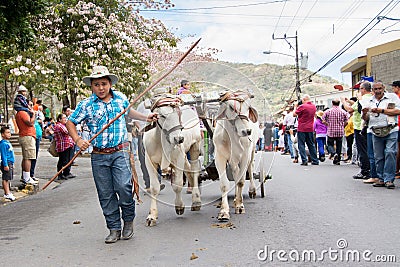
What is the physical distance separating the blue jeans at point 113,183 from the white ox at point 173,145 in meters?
0.84

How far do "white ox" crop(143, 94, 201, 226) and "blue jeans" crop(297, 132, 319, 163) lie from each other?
351 inches

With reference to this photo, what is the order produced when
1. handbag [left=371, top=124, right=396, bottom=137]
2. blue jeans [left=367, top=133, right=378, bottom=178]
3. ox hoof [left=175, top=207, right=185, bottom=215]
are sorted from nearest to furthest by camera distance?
ox hoof [left=175, top=207, right=185, bottom=215]
handbag [left=371, top=124, right=396, bottom=137]
blue jeans [left=367, top=133, right=378, bottom=178]

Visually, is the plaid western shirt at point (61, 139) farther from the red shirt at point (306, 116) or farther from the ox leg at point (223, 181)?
the red shirt at point (306, 116)

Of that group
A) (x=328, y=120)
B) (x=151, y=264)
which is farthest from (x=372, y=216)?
(x=328, y=120)

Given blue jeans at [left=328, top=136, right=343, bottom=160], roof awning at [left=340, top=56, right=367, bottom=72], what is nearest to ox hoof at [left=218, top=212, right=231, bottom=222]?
blue jeans at [left=328, top=136, right=343, bottom=160]

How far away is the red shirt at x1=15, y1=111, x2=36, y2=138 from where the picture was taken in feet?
38.7

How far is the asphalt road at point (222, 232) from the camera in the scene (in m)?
5.66

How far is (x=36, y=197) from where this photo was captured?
11.3m

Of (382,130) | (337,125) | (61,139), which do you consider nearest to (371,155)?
(382,130)

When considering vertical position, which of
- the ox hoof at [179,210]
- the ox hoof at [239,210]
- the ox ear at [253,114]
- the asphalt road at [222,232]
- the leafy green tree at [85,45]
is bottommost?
the asphalt road at [222,232]

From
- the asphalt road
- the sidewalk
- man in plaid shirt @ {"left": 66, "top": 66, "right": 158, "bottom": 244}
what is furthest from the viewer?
the sidewalk

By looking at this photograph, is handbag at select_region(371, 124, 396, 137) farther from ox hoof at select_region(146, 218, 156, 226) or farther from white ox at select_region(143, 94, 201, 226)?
ox hoof at select_region(146, 218, 156, 226)

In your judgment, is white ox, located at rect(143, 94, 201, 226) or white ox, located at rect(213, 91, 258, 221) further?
white ox, located at rect(213, 91, 258, 221)

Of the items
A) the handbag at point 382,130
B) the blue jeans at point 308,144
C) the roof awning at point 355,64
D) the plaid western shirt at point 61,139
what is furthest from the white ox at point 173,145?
the roof awning at point 355,64
